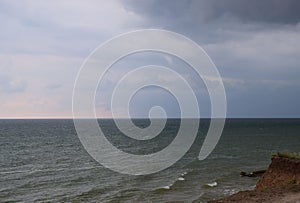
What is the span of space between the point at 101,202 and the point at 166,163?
2669 centimetres

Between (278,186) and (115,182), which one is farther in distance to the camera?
(115,182)

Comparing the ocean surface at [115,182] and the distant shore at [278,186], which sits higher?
the distant shore at [278,186]

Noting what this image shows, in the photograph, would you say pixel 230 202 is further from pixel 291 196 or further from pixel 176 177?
pixel 176 177

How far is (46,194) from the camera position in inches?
1366

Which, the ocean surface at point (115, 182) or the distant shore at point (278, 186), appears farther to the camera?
the ocean surface at point (115, 182)

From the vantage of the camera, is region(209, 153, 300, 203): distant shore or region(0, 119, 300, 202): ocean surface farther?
region(0, 119, 300, 202): ocean surface

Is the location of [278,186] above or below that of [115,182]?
above

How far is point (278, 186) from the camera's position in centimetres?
2669

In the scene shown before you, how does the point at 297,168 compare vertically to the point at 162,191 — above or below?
above

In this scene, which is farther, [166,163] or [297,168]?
[166,163]

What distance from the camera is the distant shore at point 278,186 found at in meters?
22.2

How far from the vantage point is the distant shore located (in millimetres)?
22203

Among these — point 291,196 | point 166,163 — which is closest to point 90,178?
point 166,163

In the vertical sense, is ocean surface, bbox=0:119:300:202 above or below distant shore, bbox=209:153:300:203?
below
